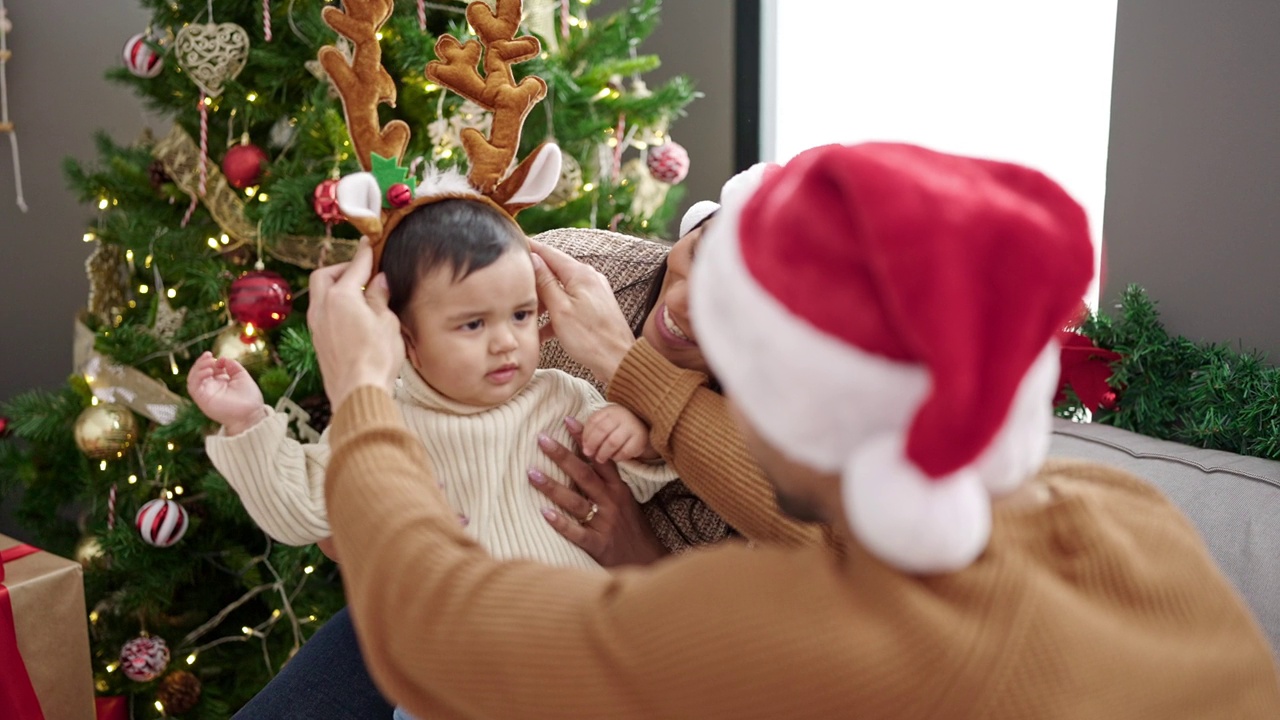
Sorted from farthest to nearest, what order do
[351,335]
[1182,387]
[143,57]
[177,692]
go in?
1. [177,692]
2. [143,57]
3. [1182,387]
4. [351,335]

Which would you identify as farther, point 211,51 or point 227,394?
point 211,51

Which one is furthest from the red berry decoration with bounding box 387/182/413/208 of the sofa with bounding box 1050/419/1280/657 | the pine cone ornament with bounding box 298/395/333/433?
the sofa with bounding box 1050/419/1280/657

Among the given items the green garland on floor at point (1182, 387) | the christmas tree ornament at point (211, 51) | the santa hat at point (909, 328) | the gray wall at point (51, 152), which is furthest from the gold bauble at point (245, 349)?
the green garland on floor at point (1182, 387)

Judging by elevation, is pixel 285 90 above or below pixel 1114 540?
above

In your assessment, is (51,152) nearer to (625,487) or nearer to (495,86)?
(495,86)

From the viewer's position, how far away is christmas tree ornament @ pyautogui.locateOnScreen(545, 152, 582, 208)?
2100 mm

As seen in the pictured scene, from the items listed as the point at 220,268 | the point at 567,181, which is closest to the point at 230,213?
the point at 220,268

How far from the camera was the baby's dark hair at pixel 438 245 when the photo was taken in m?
1.21

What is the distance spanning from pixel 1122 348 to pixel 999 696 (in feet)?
4.24

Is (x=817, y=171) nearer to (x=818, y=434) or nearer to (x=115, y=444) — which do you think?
(x=818, y=434)

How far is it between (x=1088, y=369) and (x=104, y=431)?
2058 millimetres

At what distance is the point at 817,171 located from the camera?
677 millimetres

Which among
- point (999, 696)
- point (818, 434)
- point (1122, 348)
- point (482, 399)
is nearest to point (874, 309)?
point (818, 434)

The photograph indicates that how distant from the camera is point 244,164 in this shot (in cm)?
194
